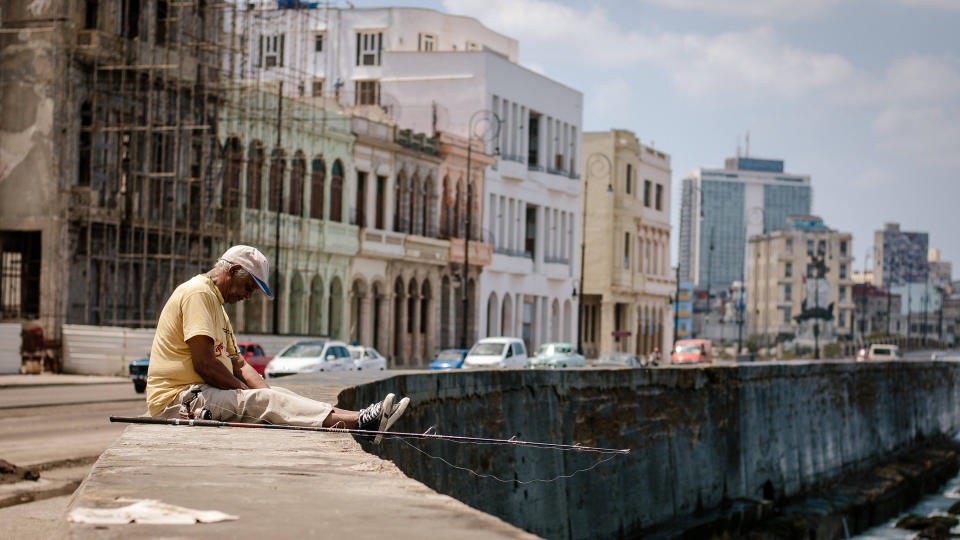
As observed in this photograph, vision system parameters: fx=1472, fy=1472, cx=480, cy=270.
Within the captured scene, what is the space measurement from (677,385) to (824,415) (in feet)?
46.3

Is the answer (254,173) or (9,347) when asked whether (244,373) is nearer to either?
(9,347)

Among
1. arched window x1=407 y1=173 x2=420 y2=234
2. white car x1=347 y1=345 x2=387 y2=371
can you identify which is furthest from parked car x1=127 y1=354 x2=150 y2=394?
arched window x1=407 y1=173 x2=420 y2=234

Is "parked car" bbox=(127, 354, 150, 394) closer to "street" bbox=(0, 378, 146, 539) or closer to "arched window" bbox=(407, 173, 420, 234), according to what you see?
"street" bbox=(0, 378, 146, 539)

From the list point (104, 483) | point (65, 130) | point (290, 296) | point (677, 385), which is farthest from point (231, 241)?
point (104, 483)

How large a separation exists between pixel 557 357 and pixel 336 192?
481 inches

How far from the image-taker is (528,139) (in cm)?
7556

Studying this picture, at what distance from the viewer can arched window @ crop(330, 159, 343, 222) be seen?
187 ft

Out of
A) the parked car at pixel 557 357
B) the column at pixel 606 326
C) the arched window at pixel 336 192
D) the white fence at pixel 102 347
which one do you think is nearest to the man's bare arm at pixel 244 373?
the white fence at pixel 102 347

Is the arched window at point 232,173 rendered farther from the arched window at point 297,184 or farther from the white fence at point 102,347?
the white fence at point 102,347

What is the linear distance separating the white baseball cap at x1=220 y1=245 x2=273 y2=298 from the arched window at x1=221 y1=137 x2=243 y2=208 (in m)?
40.0

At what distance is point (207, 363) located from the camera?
32.3 feet

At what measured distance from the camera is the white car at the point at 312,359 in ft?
121

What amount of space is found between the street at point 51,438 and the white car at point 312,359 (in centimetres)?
379

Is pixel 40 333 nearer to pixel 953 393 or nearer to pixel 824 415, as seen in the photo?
pixel 824 415
